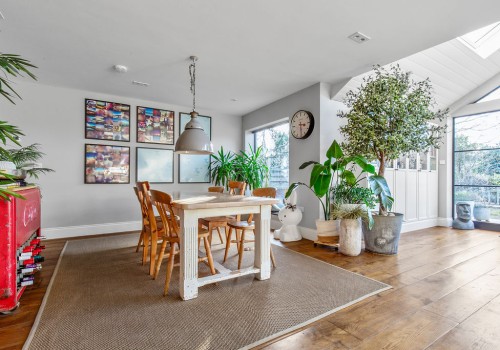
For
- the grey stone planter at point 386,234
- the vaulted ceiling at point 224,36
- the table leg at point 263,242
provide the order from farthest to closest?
1. the grey stone planter at point 386,234
2. the table leg at point 263,242
3. the vaulted ceiling at point 224,36

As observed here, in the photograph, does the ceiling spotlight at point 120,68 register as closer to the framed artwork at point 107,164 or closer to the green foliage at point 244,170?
the framed artwork at point 107,164

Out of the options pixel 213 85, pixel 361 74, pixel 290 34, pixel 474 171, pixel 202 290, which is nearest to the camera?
pixel 202 290

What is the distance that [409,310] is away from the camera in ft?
6.34

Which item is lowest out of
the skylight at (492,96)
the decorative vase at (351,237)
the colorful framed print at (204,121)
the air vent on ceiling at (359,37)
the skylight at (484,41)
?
the decorative vase at (351,237)

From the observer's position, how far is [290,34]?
109 inches

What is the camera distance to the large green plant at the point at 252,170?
530cm

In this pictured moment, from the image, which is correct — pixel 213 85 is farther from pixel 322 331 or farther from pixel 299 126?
pixel 322 331

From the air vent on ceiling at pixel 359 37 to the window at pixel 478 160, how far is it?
420 cm

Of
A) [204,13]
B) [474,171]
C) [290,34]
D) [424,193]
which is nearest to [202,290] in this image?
[204,13]

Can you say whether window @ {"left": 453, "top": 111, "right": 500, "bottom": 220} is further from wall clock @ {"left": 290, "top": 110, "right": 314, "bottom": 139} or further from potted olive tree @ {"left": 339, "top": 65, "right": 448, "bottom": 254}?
wall clock @ {"left": 290, "top": 110, "right": 314, "bottom": 139}

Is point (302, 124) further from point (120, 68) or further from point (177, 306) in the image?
point (177, 306)

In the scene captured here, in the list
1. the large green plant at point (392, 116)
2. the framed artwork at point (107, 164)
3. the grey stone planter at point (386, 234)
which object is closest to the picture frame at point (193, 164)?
the framed artwork at point (107, 164)

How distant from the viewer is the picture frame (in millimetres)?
5395

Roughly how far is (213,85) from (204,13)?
1.84 metres
